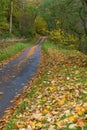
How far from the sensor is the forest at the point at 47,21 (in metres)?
36.3

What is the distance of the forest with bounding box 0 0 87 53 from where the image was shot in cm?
3635

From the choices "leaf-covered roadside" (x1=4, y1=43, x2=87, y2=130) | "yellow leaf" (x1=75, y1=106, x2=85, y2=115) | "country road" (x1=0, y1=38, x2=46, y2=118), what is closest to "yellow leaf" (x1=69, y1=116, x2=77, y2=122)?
"leaf-covered roadside" (x1=4, y1=43, x2=87, y2=130)

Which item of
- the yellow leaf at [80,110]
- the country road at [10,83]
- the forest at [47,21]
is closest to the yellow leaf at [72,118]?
the yellow leaf at [80,110]

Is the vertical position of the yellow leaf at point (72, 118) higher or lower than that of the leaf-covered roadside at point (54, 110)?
higher

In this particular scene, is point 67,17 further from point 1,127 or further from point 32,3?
point 32,3

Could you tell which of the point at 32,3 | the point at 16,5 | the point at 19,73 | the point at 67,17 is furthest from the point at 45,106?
the point at 32,3

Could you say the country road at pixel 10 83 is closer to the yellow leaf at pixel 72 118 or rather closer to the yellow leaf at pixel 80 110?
the yellow leaf at pixel 80 110

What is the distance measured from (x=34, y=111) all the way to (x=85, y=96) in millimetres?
1812

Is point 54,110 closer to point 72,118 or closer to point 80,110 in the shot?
point 80,110

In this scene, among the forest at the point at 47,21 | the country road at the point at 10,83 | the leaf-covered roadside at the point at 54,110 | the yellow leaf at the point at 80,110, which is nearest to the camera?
the leaf-covered roadside at the point at 54,110

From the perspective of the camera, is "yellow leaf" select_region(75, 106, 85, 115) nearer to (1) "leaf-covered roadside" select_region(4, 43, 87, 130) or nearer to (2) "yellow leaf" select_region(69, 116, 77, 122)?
(1) "leaf-covered roadside" select_region(4, 43, 87, 130)

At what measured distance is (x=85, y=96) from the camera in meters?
11.7

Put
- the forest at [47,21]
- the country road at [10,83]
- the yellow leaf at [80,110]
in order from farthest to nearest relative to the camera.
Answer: the forest at [47,21] → the country road at [10,83] → the yellow leaf at [80,110]

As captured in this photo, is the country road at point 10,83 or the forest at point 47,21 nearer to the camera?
the country road at point 10,83
